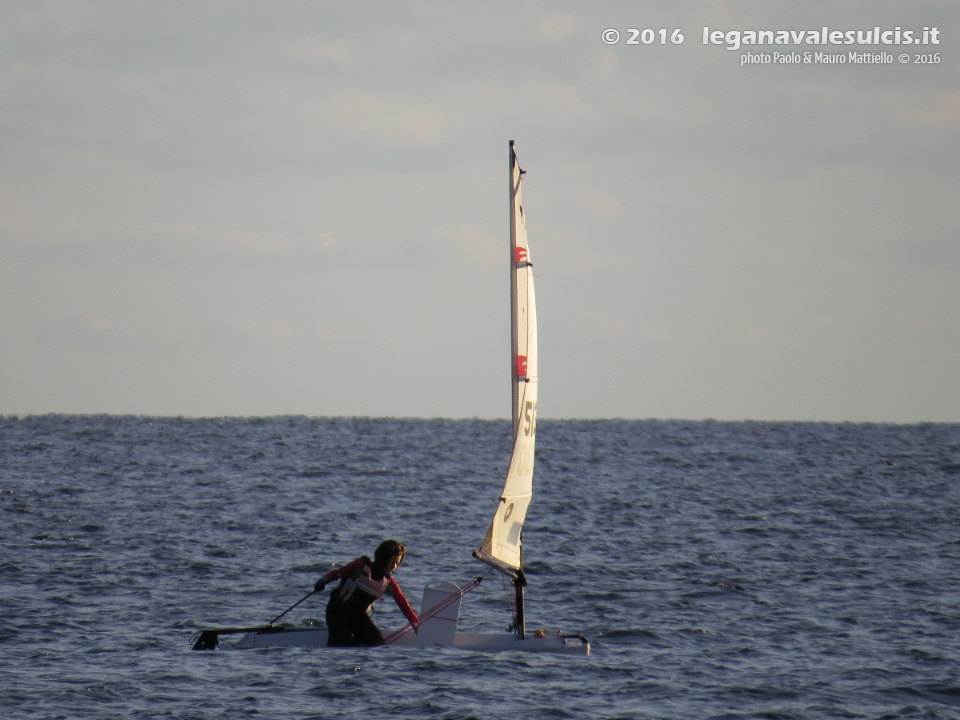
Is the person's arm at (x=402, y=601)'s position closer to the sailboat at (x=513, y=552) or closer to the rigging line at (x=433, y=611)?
the rigging line at (x=433, y=611)

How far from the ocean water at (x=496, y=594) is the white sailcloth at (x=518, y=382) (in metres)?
1.95

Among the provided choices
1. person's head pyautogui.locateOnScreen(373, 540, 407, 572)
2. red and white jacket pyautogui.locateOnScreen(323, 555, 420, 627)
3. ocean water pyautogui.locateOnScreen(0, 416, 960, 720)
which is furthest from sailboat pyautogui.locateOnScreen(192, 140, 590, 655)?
person's head pyautogui.locateOnScreen(373, 540, 407, 572)

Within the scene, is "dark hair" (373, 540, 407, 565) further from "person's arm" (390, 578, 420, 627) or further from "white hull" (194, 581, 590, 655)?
"white hull" (194, 581, 590, 655)

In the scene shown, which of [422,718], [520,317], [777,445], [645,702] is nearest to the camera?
[422,718]

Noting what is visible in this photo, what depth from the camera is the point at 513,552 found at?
734 inches

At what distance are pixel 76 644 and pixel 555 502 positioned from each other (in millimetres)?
28163

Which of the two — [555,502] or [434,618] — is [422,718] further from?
[555,502]

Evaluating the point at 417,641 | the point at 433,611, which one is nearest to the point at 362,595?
the point at 433,611

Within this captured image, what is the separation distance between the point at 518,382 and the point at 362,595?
13.3 feet

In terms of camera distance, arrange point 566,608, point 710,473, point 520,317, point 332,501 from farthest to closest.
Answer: point 710,473 → point 332,501 → point 566,608 → point 520,317

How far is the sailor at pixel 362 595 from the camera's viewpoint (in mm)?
17906

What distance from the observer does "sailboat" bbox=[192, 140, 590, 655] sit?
1769 centimetres

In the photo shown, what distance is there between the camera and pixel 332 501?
147 feet

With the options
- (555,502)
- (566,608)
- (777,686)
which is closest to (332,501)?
(555,502)
